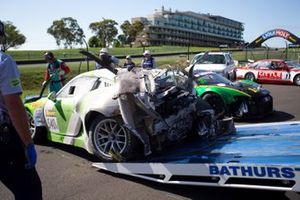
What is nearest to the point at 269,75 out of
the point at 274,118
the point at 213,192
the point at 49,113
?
the point at 274,118

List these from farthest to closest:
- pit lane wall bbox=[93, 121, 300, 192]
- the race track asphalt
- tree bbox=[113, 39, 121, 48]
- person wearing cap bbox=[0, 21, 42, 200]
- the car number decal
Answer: tree bbox=[113, 39, 121, 48] → the car number decal → the race track asphalt → pit lane wall bbox=[93, 121, 300, 192] → person wearing cap bbox=[0, 21, 42, 200]

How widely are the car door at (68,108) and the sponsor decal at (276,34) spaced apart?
28.7 meters

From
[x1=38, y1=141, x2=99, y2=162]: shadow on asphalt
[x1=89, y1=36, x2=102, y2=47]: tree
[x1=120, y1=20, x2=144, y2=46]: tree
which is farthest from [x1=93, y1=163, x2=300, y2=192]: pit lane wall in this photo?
[x1=120, y1=20, x2=144, y2=46]: tree

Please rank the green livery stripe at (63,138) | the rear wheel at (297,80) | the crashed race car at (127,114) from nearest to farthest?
the crashed race car at (127,114) < the green livery stripe at (63,138) < the rear wheel at (297,80)

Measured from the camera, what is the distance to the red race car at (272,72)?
2033cm

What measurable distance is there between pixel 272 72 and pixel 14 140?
19501mm

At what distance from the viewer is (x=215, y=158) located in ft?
16.0

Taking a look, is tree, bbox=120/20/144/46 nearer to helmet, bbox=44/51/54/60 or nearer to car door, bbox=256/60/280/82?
car door, bbox=256/60/280/82

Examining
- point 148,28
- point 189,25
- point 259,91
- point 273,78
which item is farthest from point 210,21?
point 259,91

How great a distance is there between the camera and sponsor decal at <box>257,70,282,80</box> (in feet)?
67.7

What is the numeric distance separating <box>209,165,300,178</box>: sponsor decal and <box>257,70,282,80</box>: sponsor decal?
17436 mm

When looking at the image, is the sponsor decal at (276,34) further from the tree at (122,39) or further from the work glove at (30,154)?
the tree at (122,39)

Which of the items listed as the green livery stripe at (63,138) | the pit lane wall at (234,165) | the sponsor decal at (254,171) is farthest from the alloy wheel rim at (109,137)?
the sponsor decal at (254,171)

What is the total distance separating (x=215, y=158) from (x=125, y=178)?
4.37 feet
